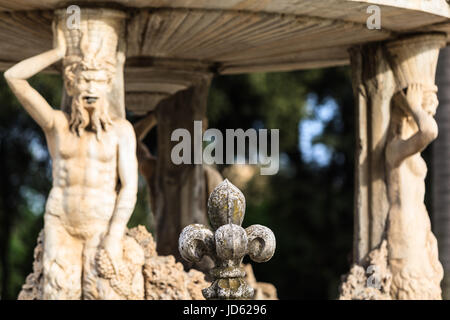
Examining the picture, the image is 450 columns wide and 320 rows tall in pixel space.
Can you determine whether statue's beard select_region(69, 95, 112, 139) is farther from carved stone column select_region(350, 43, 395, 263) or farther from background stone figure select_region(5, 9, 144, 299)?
carved stone column select_region(350, 43, 395, 263)

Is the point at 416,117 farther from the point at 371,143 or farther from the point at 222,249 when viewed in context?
the point at 222,249

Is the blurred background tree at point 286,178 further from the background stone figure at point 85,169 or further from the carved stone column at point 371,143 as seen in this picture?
the background stone figure at point 85,169

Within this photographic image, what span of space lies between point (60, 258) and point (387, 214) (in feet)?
11.3

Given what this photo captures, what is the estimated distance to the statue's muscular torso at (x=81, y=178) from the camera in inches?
391

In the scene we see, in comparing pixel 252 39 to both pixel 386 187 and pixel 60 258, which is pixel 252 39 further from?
pixel 60 258

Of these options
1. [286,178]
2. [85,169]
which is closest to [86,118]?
[85,169]

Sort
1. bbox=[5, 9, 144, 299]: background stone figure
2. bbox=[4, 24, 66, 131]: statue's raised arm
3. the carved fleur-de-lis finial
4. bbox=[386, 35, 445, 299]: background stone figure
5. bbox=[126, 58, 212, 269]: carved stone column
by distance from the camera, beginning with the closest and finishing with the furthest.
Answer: the carved fleur-de-lis finial → bbox=[4, 24, 66, 131]: statue's raised arm → bbox=[5, 9, 144, 299]: background stone figure → bbox=[386, 35, 445, 299]: background stone figure → bbox=[126, 58, 212, 269]: carved stone column

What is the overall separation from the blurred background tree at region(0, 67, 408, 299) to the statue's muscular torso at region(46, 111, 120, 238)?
10.2 m

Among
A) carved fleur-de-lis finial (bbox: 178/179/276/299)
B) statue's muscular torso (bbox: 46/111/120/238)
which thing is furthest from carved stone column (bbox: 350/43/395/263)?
carved fleur-de-lis finial (bbox: 178/179/276/299)

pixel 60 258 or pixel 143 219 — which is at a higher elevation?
pixel 143 219

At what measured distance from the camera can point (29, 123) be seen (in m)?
21.2

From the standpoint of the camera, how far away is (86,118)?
390 inches

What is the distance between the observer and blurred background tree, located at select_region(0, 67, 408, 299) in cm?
2061

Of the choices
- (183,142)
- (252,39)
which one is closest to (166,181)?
(183,142)
